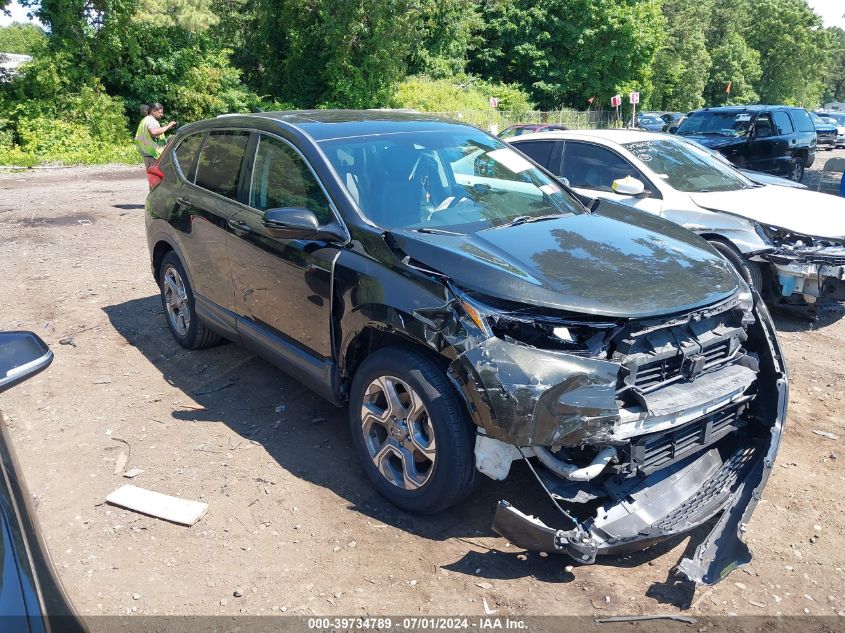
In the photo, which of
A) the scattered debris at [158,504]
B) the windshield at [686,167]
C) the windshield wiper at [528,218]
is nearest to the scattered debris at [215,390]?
the scattered debris at [158,504]

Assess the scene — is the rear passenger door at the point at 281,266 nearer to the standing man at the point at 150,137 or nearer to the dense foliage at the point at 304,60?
the standing man at the point at 150,137

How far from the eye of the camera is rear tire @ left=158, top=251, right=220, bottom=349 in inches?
222

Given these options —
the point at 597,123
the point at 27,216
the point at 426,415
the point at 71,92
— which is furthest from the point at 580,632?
the point at 597,123

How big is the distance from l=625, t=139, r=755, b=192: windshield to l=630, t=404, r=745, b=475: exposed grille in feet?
13.1

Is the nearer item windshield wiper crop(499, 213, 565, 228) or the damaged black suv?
the damaged black suv

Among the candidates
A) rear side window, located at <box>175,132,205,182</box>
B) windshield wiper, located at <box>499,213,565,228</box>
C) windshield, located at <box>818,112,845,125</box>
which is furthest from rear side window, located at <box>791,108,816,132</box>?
windshield, located at <box>818,112,845,125</box>

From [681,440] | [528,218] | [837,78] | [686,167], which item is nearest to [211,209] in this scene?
[528,218]

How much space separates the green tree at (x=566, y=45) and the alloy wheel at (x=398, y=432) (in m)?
39.0

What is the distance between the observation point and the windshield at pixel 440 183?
3953 millimetres

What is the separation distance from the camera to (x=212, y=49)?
27.5 metres

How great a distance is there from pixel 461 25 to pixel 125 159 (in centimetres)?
2123

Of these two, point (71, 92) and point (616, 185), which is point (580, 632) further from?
point (71, 92)

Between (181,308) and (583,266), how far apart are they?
12.3ft

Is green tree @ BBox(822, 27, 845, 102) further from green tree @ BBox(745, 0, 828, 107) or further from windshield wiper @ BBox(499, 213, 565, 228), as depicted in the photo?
windshield wiper @ BBox(499, 213, 565, 228)
